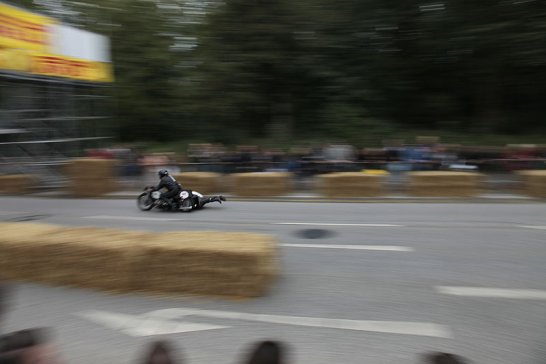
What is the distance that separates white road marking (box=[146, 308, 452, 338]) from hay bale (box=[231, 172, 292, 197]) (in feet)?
31.5

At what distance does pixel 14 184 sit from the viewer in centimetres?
1708

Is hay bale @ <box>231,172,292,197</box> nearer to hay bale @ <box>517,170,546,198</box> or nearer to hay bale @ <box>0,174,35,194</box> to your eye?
hay bale @ <box>517,170,546,198</box>

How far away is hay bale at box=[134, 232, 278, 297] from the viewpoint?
18.6 ft

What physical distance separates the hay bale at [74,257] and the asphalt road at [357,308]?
0.18m

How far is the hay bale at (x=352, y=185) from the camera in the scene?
1409 cm

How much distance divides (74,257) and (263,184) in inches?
362

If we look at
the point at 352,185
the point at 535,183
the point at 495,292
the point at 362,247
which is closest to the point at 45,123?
the point at 352,185

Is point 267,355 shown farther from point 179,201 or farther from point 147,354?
point 179,201

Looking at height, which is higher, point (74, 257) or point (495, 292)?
point (74, 257)

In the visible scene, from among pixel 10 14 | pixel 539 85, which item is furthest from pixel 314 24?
pixel 10 14

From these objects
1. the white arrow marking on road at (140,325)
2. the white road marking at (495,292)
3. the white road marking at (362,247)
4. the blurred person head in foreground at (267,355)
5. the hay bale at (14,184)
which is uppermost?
the blurred person head in foreground at (267,355)

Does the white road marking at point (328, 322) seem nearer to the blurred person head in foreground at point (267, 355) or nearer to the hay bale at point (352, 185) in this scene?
the blurred person head in foreground at point (267, 355)

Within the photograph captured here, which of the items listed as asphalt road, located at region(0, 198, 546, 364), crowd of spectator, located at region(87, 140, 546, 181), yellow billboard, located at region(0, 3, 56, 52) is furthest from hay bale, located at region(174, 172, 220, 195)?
yellow billboard, located at region(0, 3, 56, 52)

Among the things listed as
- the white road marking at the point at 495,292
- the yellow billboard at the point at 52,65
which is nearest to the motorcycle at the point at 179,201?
the white road marking at the point at 495,292
